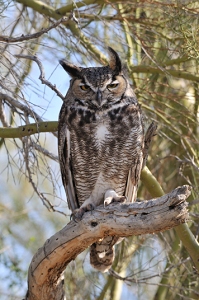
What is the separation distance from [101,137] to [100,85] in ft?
0.97

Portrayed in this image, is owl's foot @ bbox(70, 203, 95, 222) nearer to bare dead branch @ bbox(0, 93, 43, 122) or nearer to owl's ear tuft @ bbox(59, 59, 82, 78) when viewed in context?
bare dead branch @ bbox(0, 93, 43, 122)

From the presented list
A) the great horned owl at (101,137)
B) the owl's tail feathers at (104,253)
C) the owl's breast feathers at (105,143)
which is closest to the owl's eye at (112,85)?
the great horned owl at (101,137)

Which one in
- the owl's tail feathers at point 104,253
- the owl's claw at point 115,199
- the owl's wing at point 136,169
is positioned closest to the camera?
the owl's claw at point 115,199

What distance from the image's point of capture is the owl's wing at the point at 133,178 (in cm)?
331

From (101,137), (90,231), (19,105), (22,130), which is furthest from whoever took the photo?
(101,137)

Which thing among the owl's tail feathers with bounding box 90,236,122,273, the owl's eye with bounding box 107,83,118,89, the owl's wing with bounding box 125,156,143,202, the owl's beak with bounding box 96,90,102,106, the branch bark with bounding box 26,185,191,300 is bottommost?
the branch bark with bounding box 26,185,191,300

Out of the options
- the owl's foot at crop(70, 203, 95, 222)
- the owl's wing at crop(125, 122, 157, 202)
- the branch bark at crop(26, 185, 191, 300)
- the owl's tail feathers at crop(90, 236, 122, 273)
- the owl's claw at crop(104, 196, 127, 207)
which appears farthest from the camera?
the owl's tail feathers at crop(90, 236, 122, 273)

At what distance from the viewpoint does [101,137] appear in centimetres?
325

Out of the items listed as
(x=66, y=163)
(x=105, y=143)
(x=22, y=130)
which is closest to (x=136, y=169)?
(x=105, y=143)

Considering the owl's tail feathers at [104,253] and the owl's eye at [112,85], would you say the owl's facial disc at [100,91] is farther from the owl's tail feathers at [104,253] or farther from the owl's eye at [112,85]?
the owl's tail feathers at [104,253]

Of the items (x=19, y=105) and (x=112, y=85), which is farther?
(x=112, y=85)

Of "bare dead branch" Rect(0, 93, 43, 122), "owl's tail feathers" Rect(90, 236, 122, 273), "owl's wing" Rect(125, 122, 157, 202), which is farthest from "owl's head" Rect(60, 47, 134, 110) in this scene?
"owl's tail feathers" Rect(90, 236, 122, 273)

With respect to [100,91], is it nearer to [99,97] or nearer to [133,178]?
[99,97]

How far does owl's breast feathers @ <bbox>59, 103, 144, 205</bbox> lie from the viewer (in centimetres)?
328
